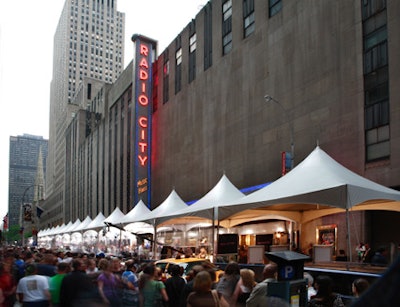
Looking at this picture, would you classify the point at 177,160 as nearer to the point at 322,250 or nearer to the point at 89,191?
the point at 322,250

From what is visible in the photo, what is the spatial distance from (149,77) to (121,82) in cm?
1701

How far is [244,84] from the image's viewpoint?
3331 centimetres

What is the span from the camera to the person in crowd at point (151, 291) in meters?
8.59

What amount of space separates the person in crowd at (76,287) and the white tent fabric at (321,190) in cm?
782

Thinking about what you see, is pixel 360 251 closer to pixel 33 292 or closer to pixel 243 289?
pixel 243 289

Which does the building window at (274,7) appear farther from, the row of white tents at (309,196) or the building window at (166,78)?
the building window at (166,78)

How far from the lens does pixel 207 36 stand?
131 feet

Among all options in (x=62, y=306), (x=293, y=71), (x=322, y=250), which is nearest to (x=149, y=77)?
(x=293, y=71)

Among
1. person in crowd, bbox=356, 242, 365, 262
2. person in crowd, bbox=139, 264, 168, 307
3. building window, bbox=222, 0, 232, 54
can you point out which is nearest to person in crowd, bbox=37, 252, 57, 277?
person in crowd, bbox=139, 264, 168, 307

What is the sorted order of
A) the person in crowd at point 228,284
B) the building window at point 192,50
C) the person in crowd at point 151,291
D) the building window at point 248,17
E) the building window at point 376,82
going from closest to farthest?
the person in crowd at point 228,284 → the person in crowd at point 151,291 → the building window at point 376,82 → the building window at point 248,17 → the building window at point 192,50

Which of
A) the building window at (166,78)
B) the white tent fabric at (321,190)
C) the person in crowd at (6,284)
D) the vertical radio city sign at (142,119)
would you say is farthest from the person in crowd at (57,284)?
the vertical radio city sign at (142,119)

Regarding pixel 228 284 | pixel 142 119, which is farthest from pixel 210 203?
pixel 142 119

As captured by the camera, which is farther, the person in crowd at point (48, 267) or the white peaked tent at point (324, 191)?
the white peaked tent at point (324, 191)

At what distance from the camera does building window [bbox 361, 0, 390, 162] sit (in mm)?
21922
